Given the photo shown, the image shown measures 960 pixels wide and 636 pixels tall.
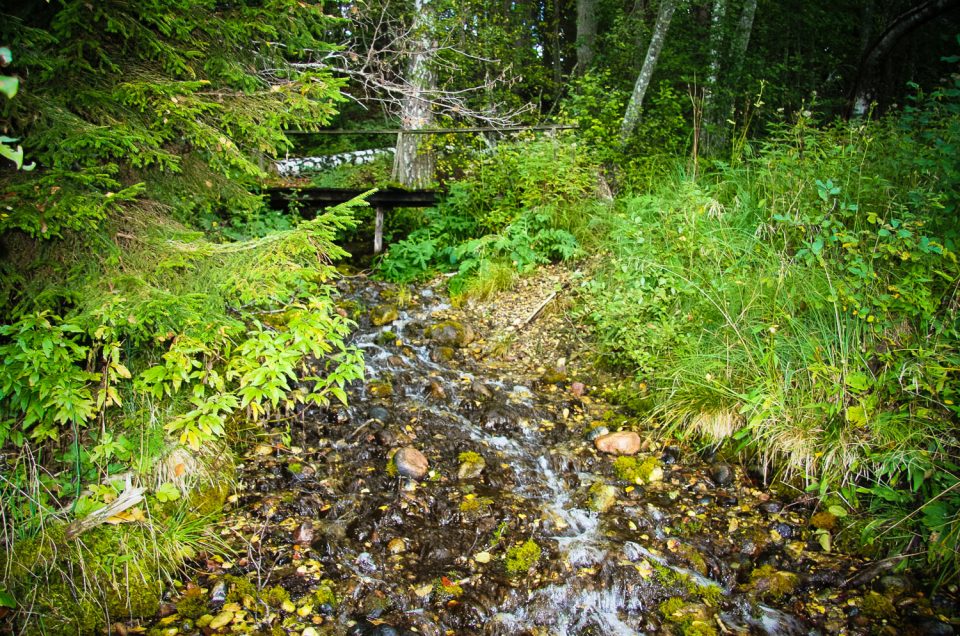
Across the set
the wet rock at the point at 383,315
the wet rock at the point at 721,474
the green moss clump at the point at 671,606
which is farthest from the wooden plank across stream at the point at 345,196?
the green moss clump at the point at 671,606

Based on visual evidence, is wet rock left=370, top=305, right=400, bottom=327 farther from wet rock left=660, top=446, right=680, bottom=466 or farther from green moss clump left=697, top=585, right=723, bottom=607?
green moss clump left=697, top=585, right=723, bottom=607

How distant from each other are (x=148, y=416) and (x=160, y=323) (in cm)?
86

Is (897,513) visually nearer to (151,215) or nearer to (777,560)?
(777,560)

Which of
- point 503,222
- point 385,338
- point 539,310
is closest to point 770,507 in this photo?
point 539,310

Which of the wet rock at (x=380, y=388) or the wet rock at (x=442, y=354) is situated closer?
the wet rock at (x=380, y=388)

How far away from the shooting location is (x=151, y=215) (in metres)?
3.92

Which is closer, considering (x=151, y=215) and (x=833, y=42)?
(x=151, y=215)

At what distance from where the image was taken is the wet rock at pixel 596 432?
16.5 ft

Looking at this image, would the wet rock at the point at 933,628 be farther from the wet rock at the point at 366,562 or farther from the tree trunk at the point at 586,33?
the tree trunk at the point at 586,33

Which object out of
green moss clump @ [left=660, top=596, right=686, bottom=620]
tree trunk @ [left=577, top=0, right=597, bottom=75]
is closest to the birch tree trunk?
tree trunk @ [left=577, top=0, right=597, bottom=75]

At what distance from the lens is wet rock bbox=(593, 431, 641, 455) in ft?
15.9

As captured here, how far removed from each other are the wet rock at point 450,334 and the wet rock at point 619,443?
2.36m

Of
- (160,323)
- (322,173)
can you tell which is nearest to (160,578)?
(160,323)

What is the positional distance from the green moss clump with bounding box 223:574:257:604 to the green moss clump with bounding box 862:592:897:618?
148 inches
